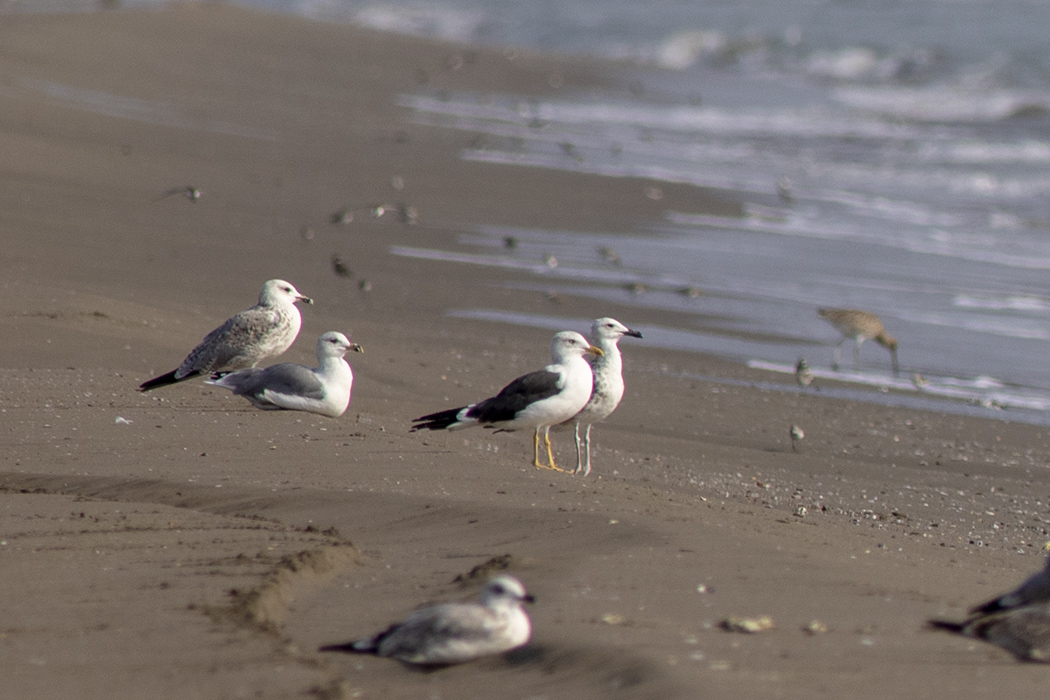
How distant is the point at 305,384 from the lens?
7.49m

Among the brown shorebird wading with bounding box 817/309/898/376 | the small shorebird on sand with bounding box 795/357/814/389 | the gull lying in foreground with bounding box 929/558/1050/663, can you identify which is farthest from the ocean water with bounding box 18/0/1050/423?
the gull lying in foreground with bounding box 929/558/1050/663

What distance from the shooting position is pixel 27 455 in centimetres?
653

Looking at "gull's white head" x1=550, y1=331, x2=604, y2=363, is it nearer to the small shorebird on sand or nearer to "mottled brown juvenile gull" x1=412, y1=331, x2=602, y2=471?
"mottled brown juvenile gull" x1=412, y1=331, x2=602, y2=471

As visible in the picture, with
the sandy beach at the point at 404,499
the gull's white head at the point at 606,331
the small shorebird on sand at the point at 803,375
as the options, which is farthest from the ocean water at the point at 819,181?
the gull's white head at the point at 606,331

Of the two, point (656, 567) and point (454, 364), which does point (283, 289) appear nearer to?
point (454, 364)

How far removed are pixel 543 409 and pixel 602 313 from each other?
5294 millimetres

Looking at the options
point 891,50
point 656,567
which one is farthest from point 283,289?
point 891,50

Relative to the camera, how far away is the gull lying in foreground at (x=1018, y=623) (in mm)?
4363

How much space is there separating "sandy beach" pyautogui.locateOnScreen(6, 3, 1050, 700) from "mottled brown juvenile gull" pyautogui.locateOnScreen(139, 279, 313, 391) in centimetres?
19

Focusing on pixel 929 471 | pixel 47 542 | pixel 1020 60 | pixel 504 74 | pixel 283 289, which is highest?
pixel 1020 60

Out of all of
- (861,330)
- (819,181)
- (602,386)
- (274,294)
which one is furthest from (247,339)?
(819,181)

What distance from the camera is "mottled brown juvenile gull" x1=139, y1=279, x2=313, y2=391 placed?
7949 mm

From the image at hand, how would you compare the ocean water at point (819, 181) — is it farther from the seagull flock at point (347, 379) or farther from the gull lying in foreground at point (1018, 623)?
the gull lying in foreground at point (1018, 623)

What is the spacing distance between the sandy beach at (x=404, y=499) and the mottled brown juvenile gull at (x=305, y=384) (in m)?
0.12
